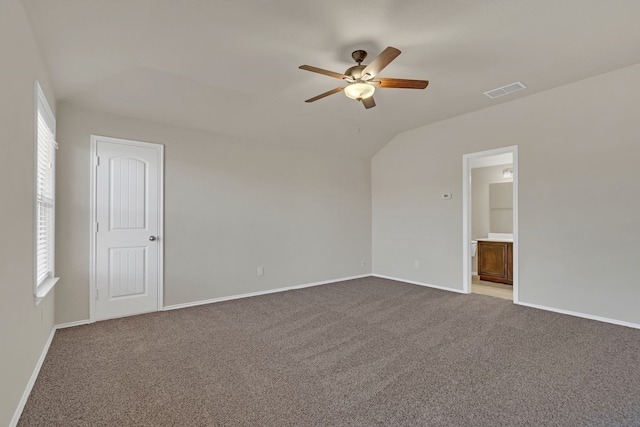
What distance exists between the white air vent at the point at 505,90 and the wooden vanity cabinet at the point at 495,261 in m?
2.72

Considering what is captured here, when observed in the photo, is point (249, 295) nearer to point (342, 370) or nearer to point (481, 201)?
point (342, 370)

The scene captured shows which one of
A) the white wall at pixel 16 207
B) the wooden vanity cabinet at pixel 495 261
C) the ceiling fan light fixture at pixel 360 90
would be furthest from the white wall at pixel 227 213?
the ceiling fan light fixture at pixel 360 90

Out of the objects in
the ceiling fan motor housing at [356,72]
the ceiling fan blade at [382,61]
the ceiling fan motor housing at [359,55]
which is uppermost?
the ceiling fan motor housing at [359,55]

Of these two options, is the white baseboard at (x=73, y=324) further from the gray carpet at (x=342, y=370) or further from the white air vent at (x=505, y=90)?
the white air vent at (x=505, y=90)

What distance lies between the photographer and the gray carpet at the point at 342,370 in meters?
1.95

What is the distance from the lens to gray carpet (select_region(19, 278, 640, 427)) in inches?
76.7

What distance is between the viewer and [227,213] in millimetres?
4629

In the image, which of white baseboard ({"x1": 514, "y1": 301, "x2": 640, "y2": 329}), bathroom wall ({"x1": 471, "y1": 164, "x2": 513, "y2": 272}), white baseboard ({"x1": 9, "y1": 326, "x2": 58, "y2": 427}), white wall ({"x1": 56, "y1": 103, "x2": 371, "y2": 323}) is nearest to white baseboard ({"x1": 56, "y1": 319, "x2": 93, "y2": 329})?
white wall ({"x1": 56, "y1": 103, "x2": 371, "y2": 323})

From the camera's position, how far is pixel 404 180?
5852mm

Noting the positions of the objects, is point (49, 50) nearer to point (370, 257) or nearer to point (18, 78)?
point (18, 78)

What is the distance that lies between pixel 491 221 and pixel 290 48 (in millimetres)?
5678

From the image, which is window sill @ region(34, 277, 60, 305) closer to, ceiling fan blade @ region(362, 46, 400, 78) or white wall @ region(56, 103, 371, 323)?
white wall @ region(56, 103, 371, 323)

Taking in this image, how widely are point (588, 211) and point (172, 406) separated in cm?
472

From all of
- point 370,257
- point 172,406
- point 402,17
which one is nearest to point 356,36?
point 402,17
